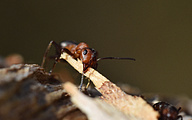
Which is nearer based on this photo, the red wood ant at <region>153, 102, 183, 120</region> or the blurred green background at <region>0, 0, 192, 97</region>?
the red wood ant at <region>153, 102, 183, 120</region>

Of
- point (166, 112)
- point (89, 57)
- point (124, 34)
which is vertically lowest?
point (166, 112)

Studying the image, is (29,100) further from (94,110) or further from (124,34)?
(124,34)

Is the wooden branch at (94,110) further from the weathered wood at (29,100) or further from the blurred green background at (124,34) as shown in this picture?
the blurred green background at (124,34)

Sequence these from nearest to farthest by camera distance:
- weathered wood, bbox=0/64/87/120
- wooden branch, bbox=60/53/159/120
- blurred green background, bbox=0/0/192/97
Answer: weathered wood, bbox=0/64/87/120 → wooden branch, bbox=60/53/159/120 → blurred green background, bbox=0/0/192/97

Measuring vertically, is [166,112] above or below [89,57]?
below

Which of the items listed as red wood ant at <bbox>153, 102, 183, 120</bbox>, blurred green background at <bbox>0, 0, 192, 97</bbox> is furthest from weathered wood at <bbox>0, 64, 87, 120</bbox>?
blurred green background at <bbox>0, 0, 192, 97</bbox>

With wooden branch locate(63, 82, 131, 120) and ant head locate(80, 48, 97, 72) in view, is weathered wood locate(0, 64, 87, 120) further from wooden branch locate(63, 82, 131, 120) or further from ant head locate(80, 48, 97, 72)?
ant head locate(80, 48, 97, 72)

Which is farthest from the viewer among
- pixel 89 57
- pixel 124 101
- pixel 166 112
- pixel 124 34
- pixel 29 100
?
pixel 124 34

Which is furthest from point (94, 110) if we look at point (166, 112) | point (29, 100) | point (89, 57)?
point (89, 57)

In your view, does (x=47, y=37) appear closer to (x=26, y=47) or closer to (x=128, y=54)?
(x=26, y=47)
